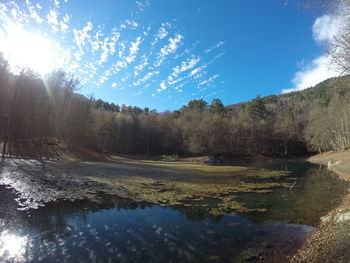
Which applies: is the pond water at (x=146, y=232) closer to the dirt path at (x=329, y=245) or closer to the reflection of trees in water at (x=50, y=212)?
the reflection of trees in water at (x=50, y=212)

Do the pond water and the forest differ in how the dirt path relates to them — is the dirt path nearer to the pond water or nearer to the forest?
the pond water

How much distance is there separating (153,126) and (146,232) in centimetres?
7524

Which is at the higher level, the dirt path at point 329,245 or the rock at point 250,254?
the dirt path at point 329,245

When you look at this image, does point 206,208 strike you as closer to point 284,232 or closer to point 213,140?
point 284,232

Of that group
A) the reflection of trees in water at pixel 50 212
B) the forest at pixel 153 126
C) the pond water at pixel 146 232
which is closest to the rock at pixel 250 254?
the pond water at pixel 146 232

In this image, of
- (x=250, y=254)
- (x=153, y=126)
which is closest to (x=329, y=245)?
(x=250, y=254)

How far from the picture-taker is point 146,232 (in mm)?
8844

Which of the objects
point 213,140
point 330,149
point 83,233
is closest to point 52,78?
point 83,233

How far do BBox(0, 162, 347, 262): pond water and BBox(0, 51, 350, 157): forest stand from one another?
2512 centimetres

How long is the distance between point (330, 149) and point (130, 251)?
76406 millimetres

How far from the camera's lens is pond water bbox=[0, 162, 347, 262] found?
677cm

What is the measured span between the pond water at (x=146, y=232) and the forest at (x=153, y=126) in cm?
2512

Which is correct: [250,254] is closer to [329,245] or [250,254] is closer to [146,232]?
[329,245]

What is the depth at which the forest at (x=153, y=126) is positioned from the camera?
3294 centimetres
